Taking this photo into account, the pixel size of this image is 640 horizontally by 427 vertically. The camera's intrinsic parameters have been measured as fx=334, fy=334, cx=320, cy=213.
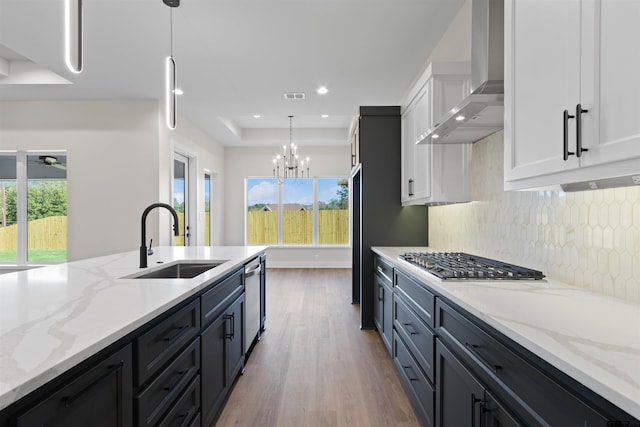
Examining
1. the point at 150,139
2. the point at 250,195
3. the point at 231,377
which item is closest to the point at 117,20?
the point at 150,139

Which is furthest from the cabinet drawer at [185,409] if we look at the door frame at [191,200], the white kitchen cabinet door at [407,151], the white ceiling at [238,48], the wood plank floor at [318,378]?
the door frame at [191,200]

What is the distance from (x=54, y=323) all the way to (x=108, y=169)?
4413mm

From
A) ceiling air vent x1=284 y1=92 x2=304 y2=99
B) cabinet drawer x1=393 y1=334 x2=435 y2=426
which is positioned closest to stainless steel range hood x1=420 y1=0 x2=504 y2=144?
cabinet drawer x1=393 y1=334 x2=435 y2=426

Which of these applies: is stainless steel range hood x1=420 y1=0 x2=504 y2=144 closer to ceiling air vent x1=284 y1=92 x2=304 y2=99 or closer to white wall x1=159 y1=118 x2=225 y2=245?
ceiling air vent x1=284 y1=92 x2=304 y2=99

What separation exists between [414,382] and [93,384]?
1.80 meters

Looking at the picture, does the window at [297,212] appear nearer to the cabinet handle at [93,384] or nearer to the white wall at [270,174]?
the white wall at [270,174]

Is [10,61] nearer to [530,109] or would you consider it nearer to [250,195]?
[250,195]

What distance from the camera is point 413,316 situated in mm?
2078

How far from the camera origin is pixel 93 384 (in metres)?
0.90

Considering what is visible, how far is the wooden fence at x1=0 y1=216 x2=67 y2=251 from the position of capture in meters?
4.89

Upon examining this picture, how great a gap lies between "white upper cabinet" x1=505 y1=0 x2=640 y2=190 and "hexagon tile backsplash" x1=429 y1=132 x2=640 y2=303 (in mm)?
236

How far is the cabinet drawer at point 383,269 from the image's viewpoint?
2775 mm

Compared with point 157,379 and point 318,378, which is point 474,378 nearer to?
point 157,379

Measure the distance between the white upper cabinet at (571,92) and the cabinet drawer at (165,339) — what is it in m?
1.53
